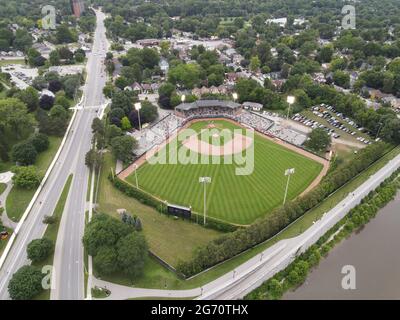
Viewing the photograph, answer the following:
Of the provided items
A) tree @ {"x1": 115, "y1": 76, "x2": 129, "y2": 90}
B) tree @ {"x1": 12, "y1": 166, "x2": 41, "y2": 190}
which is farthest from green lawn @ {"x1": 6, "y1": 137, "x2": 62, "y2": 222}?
tree @ {"x1": 115, "y1": 76, "x2": 129, "y2": 90}

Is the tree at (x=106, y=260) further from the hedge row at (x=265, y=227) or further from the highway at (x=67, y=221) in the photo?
the hedge row at (x=265, y=227)

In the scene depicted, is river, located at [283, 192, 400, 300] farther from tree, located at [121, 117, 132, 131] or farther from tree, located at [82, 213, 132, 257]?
tree, located at [121, 117, 132, 131]

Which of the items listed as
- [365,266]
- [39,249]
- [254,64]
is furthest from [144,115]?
[365,266]

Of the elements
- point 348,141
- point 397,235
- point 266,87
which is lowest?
point 397,235

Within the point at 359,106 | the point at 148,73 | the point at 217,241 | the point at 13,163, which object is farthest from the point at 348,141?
the point at 13,163

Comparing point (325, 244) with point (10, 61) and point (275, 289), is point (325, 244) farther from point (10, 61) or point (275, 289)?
point (10, 61)

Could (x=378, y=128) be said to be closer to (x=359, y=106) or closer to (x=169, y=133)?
(x=359, y=106)

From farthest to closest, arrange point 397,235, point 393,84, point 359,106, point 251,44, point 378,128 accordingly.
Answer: point 251,44 < point 393,84 < point 359,106 < point 378,128 < point 397,235
